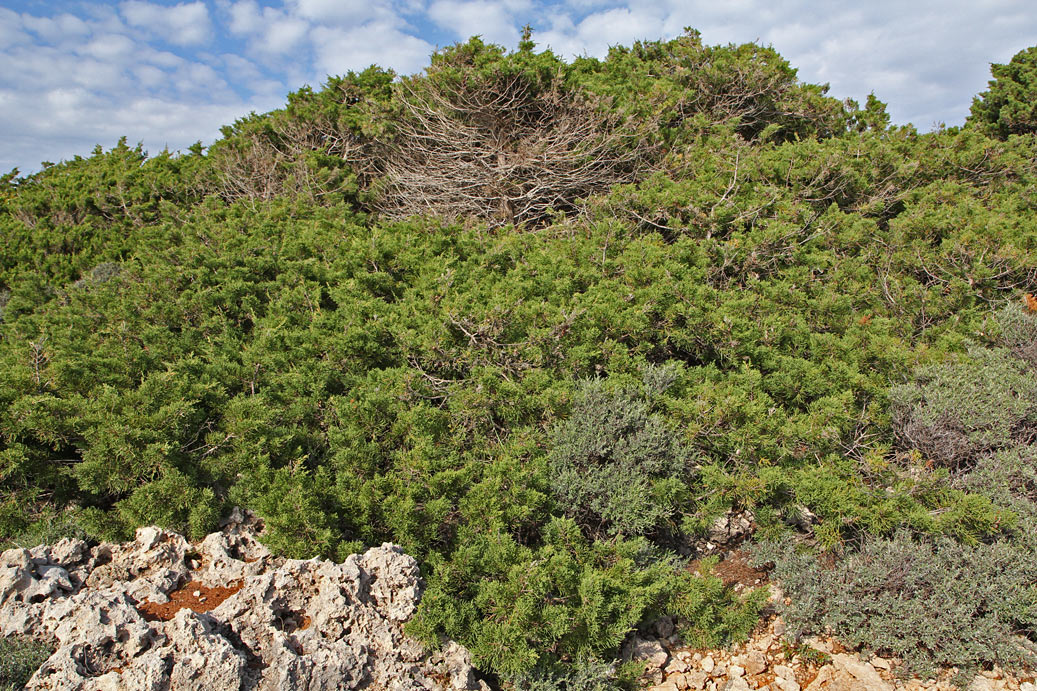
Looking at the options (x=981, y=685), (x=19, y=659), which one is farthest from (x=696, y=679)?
(x=19, y=659)

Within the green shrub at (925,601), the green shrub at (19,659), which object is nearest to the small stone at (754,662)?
the green shrub at (925,601)

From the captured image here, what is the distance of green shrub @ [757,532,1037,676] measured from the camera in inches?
121

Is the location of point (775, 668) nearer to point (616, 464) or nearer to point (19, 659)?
point (616, 464)

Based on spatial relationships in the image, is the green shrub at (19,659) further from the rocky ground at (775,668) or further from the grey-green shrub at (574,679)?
the rocky ground at (775,668)

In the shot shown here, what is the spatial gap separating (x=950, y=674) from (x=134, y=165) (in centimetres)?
1231

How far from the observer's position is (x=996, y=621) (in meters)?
Result: 3.10

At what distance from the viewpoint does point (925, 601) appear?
10.5ft

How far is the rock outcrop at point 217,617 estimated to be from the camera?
2.47 meters

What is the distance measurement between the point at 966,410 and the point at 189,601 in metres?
4.70

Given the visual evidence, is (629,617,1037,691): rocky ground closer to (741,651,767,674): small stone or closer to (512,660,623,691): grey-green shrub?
(741,651,767,674): small stone

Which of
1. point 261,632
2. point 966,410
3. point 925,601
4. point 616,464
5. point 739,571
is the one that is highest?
point 966,410

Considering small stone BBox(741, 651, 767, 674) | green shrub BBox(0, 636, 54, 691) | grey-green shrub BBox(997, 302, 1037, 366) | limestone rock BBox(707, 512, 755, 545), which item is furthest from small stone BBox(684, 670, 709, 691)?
grey-green shrub BBox(997, 302, 1037, 366)

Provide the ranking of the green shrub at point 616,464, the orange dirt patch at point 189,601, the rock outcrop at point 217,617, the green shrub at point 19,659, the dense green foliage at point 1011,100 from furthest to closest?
the dense green foliage at point 1011,100
the green shrub at point 616,464
the orange dirt patch at point 189,601
the rock outcrop at point 217,617
the green shrub at point 19,659

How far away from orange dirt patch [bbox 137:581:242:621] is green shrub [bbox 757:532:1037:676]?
295cm
